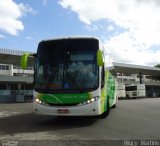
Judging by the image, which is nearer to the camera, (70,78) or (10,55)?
(70,78)

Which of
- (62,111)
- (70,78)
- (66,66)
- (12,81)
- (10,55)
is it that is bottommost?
(62,111)

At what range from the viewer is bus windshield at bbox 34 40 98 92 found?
1255cm

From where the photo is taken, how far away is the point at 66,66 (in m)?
12.8

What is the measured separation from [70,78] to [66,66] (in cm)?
51

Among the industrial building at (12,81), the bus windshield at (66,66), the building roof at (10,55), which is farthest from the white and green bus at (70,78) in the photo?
the industrial building at (12,81)

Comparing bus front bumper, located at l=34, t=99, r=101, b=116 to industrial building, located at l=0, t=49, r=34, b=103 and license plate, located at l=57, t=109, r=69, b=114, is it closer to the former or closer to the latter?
license plate, located at l=57, t=109, r=69, b=114

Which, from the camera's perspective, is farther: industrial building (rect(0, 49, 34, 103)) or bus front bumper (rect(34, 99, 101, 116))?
industrial building (rect(0, 49, 34, 103))

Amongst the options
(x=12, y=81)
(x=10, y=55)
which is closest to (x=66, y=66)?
(x=10, y=55)

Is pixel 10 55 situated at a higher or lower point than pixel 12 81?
higher

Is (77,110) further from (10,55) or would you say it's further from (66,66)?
(10,55)

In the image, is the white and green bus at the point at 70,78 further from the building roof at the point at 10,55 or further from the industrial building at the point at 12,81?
the industrial building at the point at 12,81

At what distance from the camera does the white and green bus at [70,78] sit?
12.4m

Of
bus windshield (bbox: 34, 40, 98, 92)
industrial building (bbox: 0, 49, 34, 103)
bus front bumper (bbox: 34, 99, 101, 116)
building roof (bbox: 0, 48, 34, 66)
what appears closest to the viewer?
bus front bumper (bbox: 34, 99, 101, 116)

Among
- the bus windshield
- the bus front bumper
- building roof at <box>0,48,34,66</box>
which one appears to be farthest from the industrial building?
the bus front bumper
